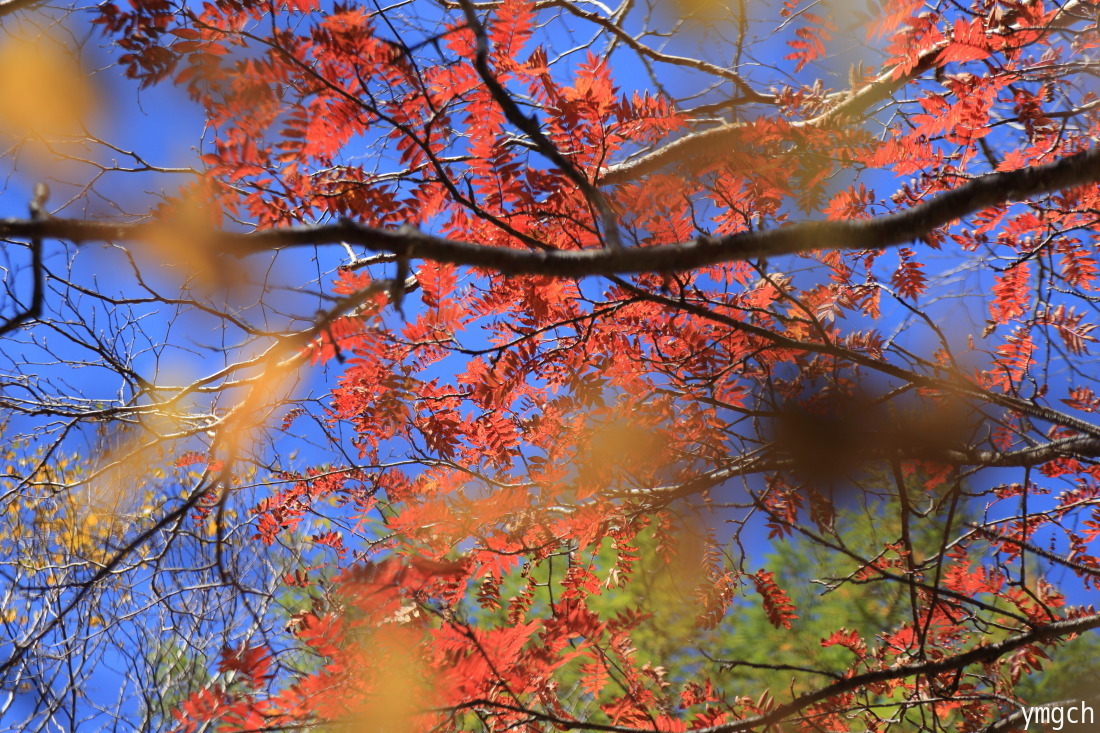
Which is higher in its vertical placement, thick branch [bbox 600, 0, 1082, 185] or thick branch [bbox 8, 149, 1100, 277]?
thick branch [bbox 600, 0, 1082, 185]

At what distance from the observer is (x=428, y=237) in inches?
56.4

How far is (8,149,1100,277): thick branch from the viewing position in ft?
4.58

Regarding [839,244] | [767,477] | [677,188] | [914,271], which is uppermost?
[914,271]

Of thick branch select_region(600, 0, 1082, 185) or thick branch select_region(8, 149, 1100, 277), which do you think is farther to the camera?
thick branch select_region(600, 0, 1082, 185)

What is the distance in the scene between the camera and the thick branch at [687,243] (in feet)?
4.58

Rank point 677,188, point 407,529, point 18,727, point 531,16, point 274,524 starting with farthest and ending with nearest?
point 18,727 → point 274,524 → point 407,529 → point 677,188 → point 531,16

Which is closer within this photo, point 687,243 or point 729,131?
point 687,243

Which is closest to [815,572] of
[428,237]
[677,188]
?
[677,188]

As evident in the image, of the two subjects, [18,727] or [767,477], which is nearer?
[767,477]

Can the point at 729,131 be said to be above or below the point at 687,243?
above

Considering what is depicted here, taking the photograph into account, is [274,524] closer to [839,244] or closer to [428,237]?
[428,237]

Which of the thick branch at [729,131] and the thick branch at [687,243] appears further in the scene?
the thick branch at [729,131]

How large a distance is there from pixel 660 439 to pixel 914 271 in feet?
5.65

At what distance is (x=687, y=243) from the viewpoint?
5.27 ft
